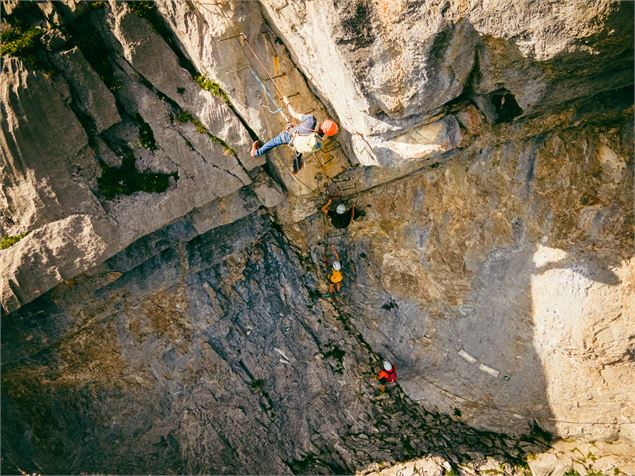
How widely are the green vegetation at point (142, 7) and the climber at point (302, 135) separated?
416cm

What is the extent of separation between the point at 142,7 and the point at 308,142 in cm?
567

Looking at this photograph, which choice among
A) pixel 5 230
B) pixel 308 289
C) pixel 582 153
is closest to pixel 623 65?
pixel 582 153

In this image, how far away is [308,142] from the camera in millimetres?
11000

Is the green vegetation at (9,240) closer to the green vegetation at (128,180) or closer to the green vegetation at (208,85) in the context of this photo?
the green vegetation at (128,180)

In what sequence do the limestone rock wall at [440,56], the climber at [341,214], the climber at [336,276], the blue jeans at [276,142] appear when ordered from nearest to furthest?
the limestone rock wall at [440,56]
the blue jeans at [276,142]
the climber at [341,214]
the climber at [336,276]

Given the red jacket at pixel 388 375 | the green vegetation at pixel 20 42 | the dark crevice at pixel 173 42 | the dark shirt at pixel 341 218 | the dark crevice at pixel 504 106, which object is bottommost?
the red jacket at pixel 388 375

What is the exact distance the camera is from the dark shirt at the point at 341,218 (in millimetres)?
15223

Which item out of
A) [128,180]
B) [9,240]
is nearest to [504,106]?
[128,180]

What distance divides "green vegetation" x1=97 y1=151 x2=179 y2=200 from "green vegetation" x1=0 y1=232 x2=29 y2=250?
2.66m

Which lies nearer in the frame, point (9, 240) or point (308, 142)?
point (308, 142)

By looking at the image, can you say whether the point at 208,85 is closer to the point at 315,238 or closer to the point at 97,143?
the point at 97,143

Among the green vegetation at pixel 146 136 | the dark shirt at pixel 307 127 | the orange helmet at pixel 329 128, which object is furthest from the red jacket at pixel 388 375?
the green vegetation at pixel 146 136

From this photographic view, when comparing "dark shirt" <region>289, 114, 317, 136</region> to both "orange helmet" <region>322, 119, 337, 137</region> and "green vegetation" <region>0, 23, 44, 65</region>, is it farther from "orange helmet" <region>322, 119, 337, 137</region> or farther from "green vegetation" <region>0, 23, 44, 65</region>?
"green vegetation" <region>0, 23, 44, 65</region>

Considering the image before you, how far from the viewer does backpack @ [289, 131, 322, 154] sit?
10.9 meters
